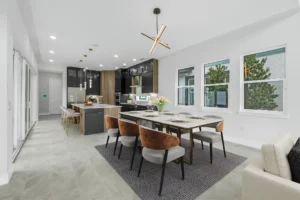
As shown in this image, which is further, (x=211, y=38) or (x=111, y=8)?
(x=211, y=38)

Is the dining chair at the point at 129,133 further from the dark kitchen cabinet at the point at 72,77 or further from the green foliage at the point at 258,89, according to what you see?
the dark kitchen cabinet at the point at 72,77

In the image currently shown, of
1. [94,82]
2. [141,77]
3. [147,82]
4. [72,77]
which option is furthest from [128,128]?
[94,82]

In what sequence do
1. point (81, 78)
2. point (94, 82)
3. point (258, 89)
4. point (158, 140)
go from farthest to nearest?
point (94, 82) → point (81, 78) → point (258, 89) → point (158, 140)

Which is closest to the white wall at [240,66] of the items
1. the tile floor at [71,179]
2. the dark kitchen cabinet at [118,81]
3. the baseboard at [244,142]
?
the baseboard at [244,142]

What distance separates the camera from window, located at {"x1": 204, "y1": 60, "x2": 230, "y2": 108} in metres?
4.13

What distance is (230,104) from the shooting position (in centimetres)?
389

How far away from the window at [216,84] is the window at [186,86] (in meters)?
0.55

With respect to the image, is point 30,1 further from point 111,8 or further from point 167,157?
point 167,157

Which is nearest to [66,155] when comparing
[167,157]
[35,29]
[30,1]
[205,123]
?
[167,157]

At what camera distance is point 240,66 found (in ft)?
12.1

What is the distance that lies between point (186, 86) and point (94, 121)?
353cm

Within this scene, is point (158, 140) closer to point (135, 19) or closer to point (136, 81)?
point (135, 19)

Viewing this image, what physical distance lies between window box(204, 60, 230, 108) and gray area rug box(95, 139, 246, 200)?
1.79 meters

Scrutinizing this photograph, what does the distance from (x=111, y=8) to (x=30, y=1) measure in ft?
4.78
